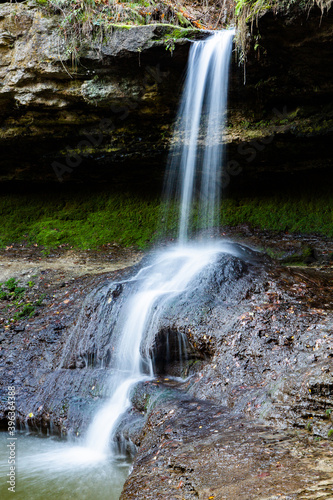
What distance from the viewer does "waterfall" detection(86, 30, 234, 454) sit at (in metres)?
4.64

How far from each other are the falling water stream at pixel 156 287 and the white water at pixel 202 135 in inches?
0.7

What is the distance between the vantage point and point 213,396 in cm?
376

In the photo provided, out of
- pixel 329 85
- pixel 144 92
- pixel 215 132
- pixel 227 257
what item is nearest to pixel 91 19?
pixel 144 92

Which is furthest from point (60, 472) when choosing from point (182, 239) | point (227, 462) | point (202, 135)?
point (202, 135)

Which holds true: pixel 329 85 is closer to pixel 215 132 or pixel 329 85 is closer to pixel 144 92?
pixel 215 132

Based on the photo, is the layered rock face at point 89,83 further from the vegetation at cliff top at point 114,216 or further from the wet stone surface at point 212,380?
the wet stone surface at point 212,380

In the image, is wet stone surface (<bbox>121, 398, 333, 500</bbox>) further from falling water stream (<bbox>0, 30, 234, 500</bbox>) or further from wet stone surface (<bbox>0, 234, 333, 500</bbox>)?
falling water stream (<bbox>0, 30, 234, 500</bbox>)

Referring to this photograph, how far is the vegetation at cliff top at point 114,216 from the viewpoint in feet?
27.8

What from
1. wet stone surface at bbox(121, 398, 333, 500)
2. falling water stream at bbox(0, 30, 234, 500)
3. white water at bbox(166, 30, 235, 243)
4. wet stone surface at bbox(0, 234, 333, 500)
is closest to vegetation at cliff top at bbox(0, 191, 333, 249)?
white water at bbox(166, 30, 235, 243)

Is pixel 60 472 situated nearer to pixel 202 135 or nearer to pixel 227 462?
pixel 227 462

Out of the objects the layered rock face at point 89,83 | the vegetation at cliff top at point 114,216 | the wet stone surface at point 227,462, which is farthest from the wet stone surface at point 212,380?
the layered rock face at point 89,83

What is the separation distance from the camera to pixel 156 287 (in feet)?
18.7

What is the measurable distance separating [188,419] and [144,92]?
5.95 metres

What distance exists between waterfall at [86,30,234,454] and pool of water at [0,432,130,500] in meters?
0.28
